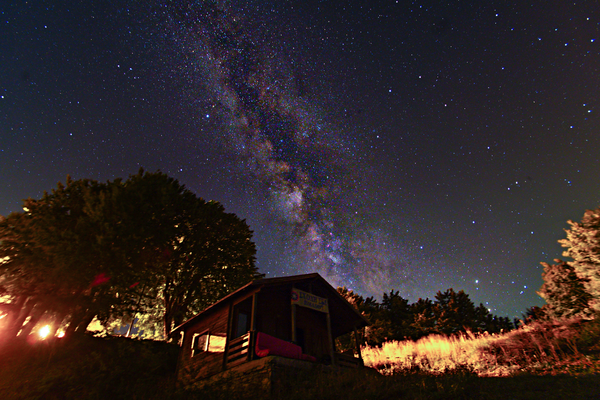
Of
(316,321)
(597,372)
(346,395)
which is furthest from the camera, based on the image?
(316,321)

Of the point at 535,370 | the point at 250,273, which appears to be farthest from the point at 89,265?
the point at 535,370

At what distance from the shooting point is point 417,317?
40.1 metres

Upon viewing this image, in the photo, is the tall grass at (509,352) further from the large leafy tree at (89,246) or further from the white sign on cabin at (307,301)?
the large leafy tree at (89,246)

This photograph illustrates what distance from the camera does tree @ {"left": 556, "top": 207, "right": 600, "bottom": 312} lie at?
48.3 feet

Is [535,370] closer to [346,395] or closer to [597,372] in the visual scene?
[597,372]

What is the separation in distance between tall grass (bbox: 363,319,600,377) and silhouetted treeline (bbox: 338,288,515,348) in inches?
776

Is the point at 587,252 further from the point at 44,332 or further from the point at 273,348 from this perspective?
the point at 44,332

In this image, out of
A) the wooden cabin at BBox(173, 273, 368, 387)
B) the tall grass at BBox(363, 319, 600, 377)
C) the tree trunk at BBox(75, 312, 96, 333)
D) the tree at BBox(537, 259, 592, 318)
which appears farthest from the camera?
the tree trunk at BBox(75, 312, 96, 333)

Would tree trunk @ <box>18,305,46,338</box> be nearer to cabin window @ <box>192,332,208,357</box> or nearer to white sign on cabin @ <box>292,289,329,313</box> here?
cabin window @ <box>192,332,208,357</box>

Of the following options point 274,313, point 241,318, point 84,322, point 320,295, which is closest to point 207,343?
point 241,318

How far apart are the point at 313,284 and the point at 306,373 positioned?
6443 mm

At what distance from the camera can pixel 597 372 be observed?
1048 centimetres

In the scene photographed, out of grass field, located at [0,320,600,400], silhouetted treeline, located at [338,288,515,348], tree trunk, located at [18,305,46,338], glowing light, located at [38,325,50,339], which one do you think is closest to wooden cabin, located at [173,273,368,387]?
grass field, located at [0,320,600,400]

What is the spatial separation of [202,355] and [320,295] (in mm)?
7506
